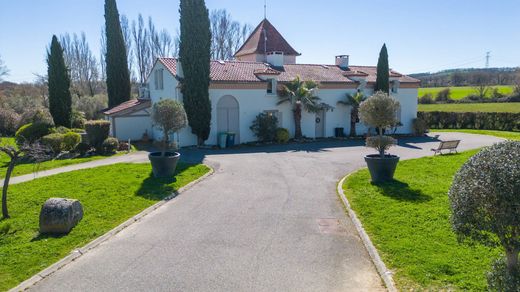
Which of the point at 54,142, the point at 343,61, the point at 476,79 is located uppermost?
the point at 476,79

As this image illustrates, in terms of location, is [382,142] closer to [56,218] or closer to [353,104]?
[56,218]

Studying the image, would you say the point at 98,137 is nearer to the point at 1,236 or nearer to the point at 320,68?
the point at 1,236

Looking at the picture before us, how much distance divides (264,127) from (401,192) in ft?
44.1

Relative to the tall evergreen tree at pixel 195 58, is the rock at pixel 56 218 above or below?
below

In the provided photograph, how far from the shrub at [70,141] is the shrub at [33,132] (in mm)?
2337

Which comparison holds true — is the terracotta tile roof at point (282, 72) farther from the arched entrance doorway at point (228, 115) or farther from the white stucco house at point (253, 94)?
the arched entrance doorway at point (228, 115)

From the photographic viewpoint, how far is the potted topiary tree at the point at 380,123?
1327 centimetres

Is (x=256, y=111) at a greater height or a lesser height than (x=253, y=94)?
lesser

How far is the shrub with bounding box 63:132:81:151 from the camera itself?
21578mm

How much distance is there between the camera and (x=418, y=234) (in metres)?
8.44

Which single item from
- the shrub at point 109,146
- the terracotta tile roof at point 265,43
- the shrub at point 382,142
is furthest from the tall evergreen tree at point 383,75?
the shrub at point 109,146

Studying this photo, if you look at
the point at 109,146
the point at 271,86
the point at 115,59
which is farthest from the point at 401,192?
the point at 115,59

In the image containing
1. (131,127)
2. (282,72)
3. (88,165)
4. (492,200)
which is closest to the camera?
(492,200)

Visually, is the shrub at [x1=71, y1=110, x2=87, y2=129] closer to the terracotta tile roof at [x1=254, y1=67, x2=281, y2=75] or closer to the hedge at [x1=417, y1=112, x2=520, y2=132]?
the terracotta tile roof at [x1=254, y1=67, x2=281, y2=75]
